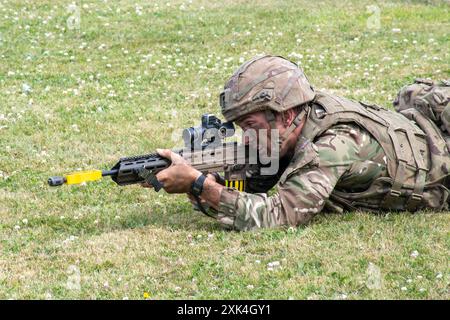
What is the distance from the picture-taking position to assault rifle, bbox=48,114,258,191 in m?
A: 7.40

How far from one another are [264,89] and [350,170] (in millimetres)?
944

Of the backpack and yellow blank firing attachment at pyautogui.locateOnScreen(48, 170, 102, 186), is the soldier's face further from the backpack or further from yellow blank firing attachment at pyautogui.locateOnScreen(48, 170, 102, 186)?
the backpack

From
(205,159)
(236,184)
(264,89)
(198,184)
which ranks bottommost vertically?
(236,184)

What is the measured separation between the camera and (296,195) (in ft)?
24.4

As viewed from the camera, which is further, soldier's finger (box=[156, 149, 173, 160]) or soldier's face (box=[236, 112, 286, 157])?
soldier's face (box=[236, 112, 286, 157])

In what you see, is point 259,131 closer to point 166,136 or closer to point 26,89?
point 166,136

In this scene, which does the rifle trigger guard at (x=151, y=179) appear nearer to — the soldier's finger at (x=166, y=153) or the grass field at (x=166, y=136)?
the soldier's finger at (x=166, y=153)

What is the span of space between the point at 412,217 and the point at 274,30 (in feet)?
29.1

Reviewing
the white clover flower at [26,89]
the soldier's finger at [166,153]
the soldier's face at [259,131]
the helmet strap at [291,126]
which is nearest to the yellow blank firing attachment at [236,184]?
the soldier's face at [259,131]

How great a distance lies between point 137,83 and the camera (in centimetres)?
1346

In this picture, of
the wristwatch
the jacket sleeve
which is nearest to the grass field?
the jacket sleeve

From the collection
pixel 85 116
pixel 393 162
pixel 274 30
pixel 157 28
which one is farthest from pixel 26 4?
pixel 393 162

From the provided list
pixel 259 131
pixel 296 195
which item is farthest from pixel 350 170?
pixel 259 131

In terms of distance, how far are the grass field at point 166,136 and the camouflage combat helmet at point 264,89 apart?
3.24ft
